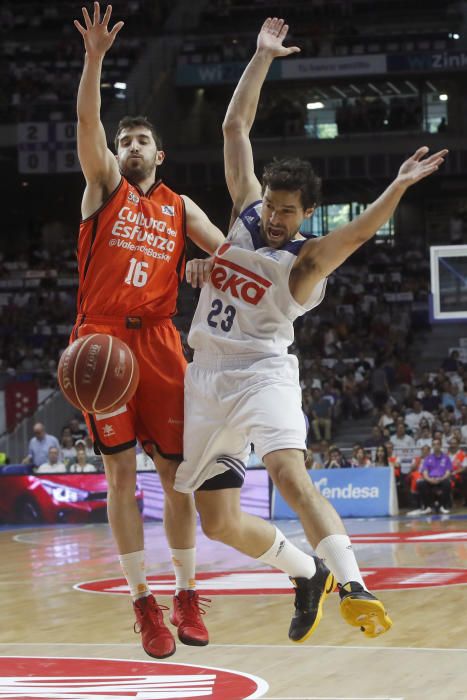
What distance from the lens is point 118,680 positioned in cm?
704

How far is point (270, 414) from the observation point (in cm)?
535

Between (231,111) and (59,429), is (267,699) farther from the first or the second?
(59,429)

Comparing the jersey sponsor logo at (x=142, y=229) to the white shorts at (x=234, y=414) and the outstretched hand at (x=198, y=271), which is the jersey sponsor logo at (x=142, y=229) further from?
the white shorts at (x=234, y=414)

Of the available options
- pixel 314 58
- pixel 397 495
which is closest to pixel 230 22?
pixel 314 58

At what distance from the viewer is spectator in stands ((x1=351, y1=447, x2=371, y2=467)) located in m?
18.3

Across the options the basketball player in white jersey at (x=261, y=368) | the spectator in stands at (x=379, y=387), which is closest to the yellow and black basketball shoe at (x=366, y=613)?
the basketball player in white jersey at (x=261, y=368)

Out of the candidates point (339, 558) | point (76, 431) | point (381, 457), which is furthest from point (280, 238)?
point (76, 431)

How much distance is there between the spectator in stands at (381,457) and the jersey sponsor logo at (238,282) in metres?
13.2

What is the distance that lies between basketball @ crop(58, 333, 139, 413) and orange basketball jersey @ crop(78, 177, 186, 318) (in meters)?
0.34

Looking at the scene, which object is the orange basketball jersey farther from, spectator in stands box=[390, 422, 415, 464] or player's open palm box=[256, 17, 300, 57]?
spectator in stands box=[390, 422, 415, 464]

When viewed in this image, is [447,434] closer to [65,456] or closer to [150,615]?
[65,456]

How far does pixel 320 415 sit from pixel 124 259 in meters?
15.6

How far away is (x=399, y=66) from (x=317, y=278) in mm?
24386

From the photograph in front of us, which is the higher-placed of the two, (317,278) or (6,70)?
(6,70)
